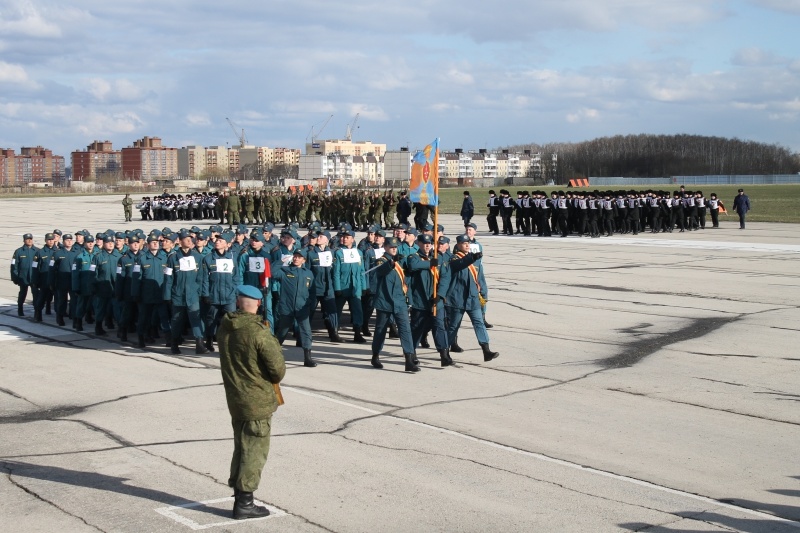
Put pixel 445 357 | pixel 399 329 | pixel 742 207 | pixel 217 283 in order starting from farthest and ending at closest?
pixel 742 207
pixel 217 283
pixel 445 357
pixel 399 329

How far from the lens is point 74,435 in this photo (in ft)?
29.0

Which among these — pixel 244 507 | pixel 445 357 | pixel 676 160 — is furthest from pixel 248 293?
pixel 676 160

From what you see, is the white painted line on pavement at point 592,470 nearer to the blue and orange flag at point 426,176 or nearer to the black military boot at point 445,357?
the black military boot at point 445,357

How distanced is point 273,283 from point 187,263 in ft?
4.29

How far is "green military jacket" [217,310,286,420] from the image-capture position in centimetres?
655

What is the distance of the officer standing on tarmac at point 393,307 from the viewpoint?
457 inches

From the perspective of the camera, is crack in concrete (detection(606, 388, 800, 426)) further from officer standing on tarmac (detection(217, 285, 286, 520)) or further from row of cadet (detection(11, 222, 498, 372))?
officer standing on tarmac (detection(217, 285, 286, 520))

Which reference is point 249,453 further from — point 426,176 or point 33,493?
point 426,176

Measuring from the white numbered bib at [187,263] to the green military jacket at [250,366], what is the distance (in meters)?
6.84

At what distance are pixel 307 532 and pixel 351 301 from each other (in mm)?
8009

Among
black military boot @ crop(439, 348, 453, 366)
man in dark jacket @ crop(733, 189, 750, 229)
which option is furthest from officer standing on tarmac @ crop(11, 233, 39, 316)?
man in dark jacket @ crop(733, 189, 750, 229)

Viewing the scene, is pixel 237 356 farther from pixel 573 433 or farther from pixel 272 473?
pixel 573 433

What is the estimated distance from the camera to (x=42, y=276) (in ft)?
55.1

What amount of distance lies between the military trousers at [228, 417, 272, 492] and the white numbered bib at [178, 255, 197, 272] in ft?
22.8
